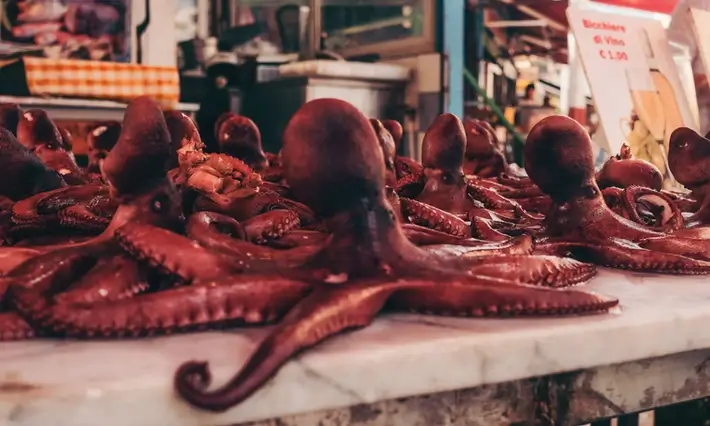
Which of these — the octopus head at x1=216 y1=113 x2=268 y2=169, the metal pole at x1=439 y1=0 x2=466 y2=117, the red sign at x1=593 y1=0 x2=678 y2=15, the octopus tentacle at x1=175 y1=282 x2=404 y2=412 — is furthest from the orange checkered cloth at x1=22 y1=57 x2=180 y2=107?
the octopus tentacle at x1=175 y1=282 x2=404 y2=412

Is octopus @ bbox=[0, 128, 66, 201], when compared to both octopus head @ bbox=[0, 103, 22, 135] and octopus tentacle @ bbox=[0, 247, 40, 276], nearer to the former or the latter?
octopus tentacle @ bbox=[0, 247, 40, 276]

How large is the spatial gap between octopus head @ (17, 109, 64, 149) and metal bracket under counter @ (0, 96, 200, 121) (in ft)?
8.32

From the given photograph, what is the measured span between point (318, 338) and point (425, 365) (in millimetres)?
109

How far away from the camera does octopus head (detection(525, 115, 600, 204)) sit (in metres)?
1.10

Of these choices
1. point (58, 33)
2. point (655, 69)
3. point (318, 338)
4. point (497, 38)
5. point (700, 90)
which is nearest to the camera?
point (318, 338)

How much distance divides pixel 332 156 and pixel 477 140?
1.13 m

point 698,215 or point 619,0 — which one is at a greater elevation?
point 619,0

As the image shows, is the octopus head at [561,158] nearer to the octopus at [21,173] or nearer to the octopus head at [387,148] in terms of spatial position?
the octopus head at [387,148]

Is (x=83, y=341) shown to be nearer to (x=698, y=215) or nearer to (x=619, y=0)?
(x=698, y=215)

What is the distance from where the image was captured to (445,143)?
1.33 m

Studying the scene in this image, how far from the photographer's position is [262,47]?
20.3ft

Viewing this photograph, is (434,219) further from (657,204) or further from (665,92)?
(665,92)

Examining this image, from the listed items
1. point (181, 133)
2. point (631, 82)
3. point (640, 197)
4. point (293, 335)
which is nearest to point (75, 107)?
point (631, 82)

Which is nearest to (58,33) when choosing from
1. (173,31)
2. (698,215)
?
(173,31)
